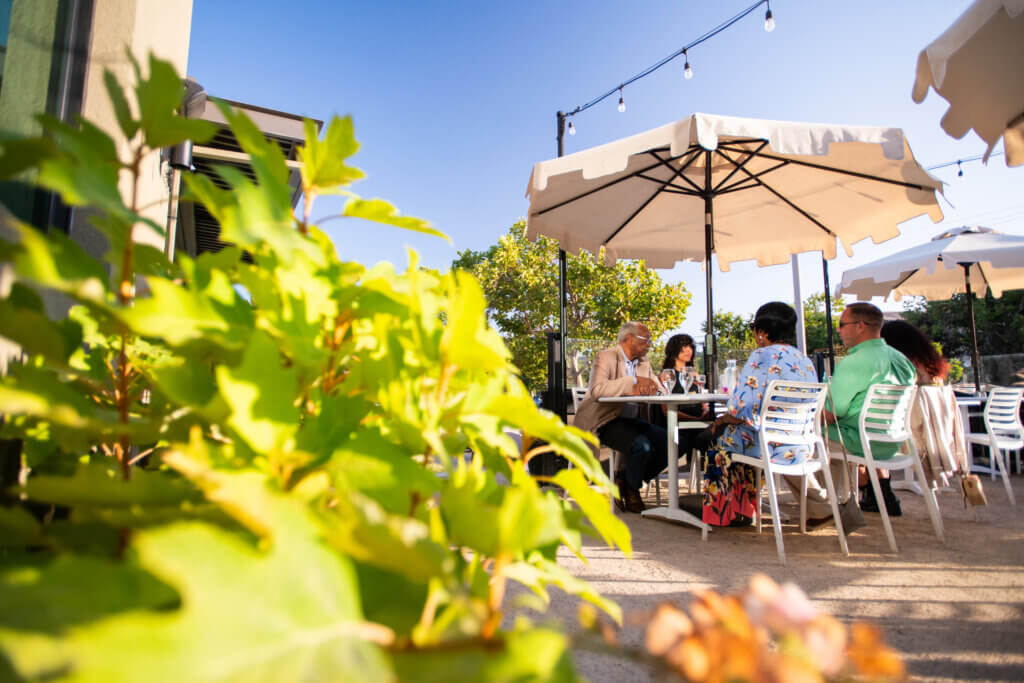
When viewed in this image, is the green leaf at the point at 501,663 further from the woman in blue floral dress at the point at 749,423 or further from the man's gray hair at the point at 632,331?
the man's gray hair at the point at 632,331

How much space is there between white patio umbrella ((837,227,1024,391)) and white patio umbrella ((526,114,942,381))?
208cm

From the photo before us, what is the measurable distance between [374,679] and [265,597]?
62mm

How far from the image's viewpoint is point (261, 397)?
353 millimetres

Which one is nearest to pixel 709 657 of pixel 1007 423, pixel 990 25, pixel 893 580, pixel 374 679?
pixel 374 679

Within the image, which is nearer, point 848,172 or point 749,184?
point 848,172

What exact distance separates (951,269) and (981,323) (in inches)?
751

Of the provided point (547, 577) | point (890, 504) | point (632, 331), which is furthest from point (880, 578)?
point (547, 577)

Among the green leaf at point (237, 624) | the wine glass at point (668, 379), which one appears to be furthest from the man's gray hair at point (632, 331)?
the green leaf at point (237, 624)

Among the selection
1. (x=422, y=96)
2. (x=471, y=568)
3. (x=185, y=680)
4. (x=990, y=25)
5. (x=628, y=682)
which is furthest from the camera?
(x=422, y=96)

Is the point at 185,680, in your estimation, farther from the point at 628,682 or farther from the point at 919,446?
the point at 919,446

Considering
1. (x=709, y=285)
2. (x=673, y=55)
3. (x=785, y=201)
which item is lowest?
(x=709, y=285)

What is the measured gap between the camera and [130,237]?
458 mm

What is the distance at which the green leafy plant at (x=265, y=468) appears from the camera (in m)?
0.23

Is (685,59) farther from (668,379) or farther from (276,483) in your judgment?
(276,483)
